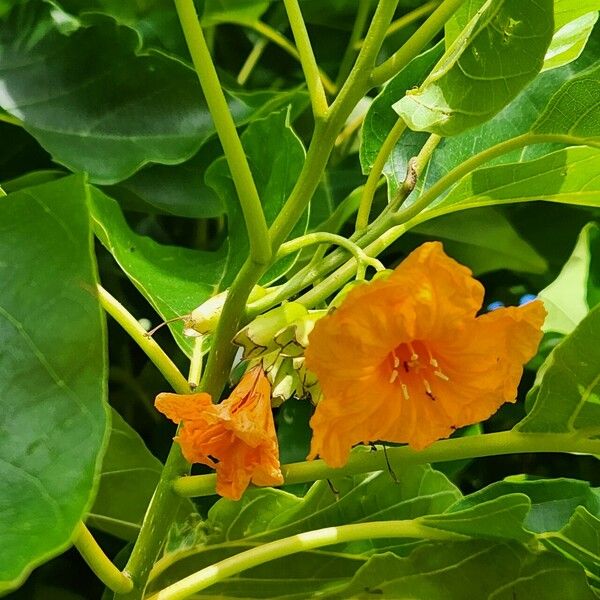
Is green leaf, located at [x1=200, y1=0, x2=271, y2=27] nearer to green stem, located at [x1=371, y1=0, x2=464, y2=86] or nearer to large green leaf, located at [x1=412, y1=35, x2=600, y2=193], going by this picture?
large green leaf, located at [x1=412, y1=35, x2=600, y2=193]

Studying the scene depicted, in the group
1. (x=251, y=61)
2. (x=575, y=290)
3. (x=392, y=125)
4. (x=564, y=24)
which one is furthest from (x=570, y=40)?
(x=251, y=61)

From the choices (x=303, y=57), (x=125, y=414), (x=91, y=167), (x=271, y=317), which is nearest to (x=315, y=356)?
(x=271, y=317)

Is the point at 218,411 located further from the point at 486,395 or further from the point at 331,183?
the point at 331,183

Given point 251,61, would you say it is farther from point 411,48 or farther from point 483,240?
point 411,48

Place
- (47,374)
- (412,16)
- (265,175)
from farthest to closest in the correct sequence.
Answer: (412,16), (265,175), (47,374)


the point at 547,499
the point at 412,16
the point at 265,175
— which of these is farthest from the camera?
the point at 412,16

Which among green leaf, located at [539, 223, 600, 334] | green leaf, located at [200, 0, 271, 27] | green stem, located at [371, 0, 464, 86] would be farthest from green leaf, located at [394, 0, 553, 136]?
green leaf, located at [200, 0, 271, 27]
